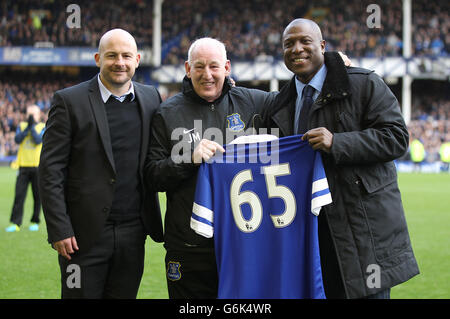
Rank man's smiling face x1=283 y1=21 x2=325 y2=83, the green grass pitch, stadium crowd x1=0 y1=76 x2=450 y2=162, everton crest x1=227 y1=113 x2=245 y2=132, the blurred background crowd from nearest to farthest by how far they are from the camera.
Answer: man's smiling face x1=283 y1=21 x2=325 y2=83
everton crest x1=227 y1=113 x2=245 y2=132
the green grass pitch
stadium crowd x1=0 y1=76 x2=450 y2=162
the blurred background crowd

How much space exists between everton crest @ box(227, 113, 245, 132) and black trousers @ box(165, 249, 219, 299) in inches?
29.6

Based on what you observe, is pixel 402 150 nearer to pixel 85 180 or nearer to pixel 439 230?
pixel 85 180

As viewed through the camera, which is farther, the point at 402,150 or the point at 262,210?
the point at 262,210

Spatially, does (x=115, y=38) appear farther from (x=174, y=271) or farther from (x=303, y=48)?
(x=174, y=271)

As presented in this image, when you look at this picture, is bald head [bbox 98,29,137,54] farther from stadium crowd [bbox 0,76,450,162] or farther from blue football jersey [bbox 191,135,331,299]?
stadium crowd [bbox 0,76,450,162]

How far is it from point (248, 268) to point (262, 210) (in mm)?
340

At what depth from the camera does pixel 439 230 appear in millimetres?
8438

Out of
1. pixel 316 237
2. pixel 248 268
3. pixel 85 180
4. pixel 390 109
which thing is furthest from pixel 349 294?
pixel 85 180

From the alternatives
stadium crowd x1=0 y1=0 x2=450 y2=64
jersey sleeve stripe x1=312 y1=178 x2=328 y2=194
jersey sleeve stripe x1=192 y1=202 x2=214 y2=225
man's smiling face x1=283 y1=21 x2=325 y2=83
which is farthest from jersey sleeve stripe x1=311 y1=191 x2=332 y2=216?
stadium crowd x1=0 y1=0 x2=450 y2=64

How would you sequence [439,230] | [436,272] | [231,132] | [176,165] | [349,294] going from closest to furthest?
[349,294], [176,165], [231,132], [436,272], [439,230]

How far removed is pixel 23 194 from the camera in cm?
831

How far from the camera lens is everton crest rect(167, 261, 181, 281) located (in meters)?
3.14

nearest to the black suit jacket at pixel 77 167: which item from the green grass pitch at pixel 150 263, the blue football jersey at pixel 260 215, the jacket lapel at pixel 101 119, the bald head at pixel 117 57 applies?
the jacket lapel at pixel 101 119

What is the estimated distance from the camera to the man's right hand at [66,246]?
3102mm
